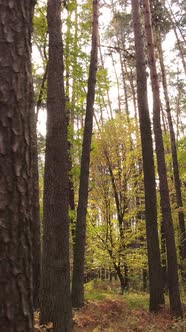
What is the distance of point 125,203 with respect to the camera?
15.2 metres

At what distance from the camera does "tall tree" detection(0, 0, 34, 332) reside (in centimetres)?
196

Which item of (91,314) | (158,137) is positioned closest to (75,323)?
(91,314)

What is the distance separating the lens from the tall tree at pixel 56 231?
676 centimetres

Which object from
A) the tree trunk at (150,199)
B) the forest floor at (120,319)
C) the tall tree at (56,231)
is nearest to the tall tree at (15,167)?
the tall tree at (56,231)

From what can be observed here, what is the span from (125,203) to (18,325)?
13.4 metres

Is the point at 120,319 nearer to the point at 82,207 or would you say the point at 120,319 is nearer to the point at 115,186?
the point at 82,207

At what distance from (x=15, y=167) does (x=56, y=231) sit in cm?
492

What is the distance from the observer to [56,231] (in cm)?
685

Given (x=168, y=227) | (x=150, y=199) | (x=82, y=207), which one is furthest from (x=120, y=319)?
(x=150, y=199)

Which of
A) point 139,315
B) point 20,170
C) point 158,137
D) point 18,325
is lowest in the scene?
point 139,315

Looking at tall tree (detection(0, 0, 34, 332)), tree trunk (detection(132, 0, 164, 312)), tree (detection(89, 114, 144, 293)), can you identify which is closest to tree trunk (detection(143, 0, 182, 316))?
tree trunk (detection(132, 0, 164, 312))

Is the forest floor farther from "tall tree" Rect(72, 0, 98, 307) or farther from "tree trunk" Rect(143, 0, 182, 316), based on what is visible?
"tall tree" Rect(72, 0, 98, 307)

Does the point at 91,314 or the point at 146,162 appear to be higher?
the point at 146,162

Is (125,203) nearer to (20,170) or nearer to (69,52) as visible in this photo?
(69,52)
